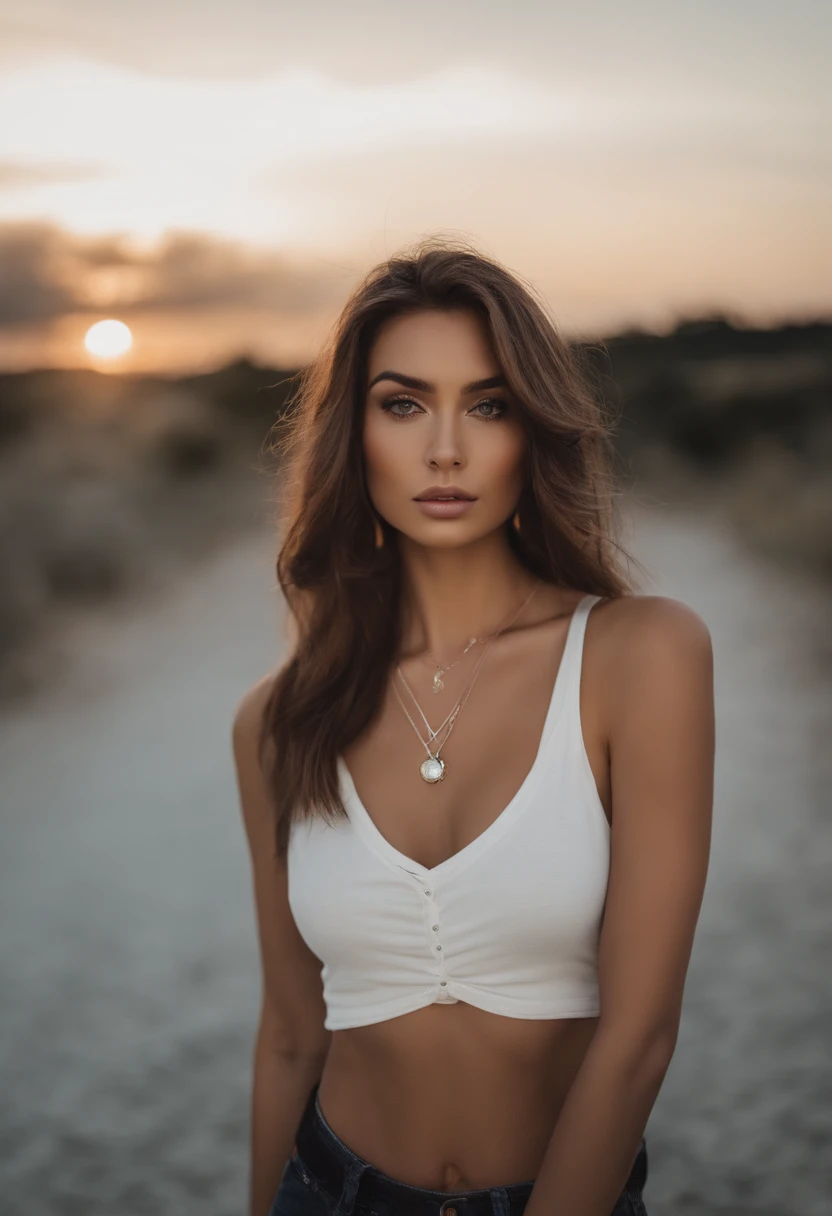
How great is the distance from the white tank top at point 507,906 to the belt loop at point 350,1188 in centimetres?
23

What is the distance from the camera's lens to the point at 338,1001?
7.09 feet

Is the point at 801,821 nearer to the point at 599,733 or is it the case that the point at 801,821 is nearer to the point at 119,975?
the point at 119,975

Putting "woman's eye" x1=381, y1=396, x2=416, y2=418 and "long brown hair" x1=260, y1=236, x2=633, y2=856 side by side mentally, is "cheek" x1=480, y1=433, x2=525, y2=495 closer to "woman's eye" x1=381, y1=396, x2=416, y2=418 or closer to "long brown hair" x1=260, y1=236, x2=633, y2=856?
"long brown hair" x1=260, y1=236, x2=633, y2=856

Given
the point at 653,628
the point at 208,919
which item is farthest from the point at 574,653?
the point at 208,919

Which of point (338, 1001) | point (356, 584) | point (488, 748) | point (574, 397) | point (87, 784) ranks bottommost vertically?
point (87, 784)

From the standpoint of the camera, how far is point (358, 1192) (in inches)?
80.5

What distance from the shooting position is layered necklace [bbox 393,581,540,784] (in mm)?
2145

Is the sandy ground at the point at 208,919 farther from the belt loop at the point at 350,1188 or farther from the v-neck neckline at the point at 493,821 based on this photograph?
the belt loop at the point at 350,1188

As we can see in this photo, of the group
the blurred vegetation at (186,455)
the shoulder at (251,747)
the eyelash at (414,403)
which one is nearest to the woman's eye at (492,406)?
the eyelash at (414,403)

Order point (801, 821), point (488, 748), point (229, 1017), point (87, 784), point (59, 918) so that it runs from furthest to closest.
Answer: point (87, 784), point (801, 821), point (59, 918), point (229, 1017), point (488, 748)

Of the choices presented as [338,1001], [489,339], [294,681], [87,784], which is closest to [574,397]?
[489,339]

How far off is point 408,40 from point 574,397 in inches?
120

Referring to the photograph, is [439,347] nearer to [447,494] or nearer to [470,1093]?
[447,494]

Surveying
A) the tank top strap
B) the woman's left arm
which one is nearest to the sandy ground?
the tank top strap
